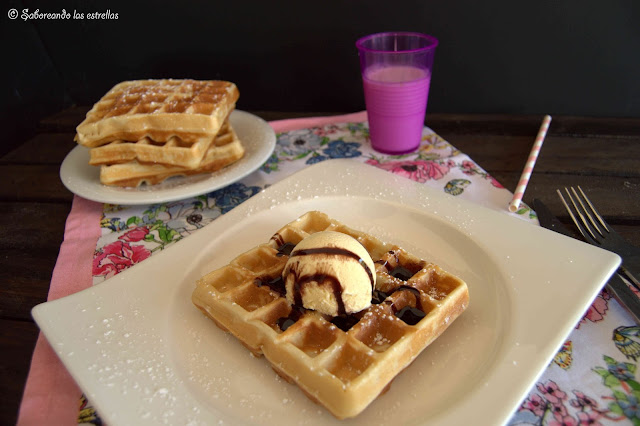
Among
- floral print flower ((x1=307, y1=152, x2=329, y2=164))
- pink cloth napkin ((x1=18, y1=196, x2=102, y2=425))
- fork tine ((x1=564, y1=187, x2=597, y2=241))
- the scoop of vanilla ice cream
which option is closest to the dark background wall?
floral print flower ((x1=307, y1=152, x2=329, y2=164))

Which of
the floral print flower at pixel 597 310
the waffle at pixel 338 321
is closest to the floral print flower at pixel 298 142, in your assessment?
the waffle at pixel 338 321

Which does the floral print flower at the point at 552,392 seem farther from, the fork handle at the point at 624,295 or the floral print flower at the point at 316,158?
the floral print flower at the point at 316,158

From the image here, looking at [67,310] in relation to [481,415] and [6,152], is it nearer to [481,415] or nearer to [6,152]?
[481,415]

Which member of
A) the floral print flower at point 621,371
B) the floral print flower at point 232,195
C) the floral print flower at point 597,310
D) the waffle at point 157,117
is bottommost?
the floral print flower at point 232,195

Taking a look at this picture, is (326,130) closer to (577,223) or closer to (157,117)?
(157,117)

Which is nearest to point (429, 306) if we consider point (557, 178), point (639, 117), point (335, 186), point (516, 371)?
point (516, 371)
